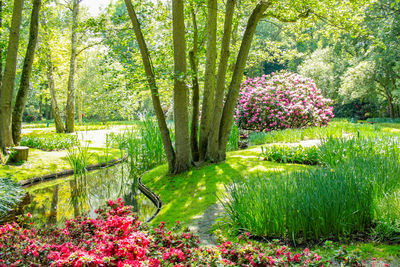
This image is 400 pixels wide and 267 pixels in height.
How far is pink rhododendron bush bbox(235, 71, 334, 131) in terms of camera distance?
1197cm

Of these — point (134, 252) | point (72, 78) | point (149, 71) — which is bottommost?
point (134, 252)

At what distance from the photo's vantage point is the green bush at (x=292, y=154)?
6.08 metres

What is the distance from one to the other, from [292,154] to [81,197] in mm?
4604

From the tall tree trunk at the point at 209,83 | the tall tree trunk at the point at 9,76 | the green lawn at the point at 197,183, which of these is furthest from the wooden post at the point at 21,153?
the tall tree trunk at the point at 209,83

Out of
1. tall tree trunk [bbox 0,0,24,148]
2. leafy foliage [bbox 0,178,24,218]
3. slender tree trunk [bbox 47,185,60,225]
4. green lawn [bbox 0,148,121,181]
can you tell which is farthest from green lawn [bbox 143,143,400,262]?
tall tree trunk [bbox 0,0,24,148]

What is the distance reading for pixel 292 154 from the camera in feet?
20.9

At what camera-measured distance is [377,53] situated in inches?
763

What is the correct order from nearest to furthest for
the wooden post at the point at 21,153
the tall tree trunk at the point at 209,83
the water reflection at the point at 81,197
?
1. the water reflection at the point at 81,197
2. the tall tree trunk at the point at 209,83
3. the wooden post at the point at 21,153

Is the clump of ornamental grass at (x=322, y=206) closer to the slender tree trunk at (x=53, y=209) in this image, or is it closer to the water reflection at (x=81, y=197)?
the water reflection at (x=81, y=197)

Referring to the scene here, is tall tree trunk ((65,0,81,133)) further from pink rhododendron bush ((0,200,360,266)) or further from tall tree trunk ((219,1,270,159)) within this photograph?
pink rhododendron bush ((0,200,360,266))

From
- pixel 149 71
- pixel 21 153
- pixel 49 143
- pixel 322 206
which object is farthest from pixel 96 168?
pixel 322 206

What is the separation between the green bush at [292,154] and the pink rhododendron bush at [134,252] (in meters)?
3.71

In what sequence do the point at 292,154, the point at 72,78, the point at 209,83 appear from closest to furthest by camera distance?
the point at 292,154 → the point at 209,83 → the point at 72,78

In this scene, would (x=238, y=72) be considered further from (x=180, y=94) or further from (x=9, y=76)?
(x=9, y=76)
